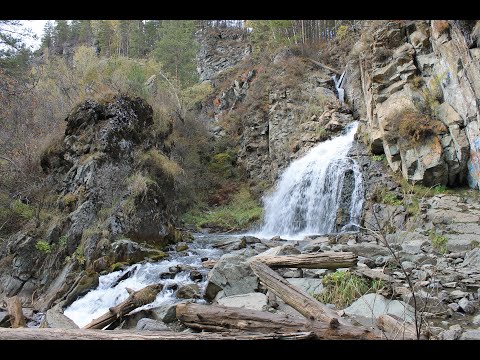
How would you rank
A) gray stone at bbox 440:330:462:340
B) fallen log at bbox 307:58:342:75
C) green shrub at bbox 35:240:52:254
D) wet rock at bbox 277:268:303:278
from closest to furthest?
gray stone at bbox 440:330:462:340, wet rock at bbox 277:268:303:278, green shrub at bbox 35:240:52:254, fallen log at bbox 307:58:342:75

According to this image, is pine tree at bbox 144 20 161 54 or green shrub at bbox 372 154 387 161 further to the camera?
pine tree at bbox 144 20 161 54

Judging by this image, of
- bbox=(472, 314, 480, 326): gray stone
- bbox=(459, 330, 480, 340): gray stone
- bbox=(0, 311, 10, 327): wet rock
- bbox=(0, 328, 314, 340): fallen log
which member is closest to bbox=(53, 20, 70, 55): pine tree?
bbox=(0, 311, 10, 327): wet rock

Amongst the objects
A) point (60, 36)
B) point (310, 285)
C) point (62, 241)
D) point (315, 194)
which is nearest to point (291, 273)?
point (310, 285)

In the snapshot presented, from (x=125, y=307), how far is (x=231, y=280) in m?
1.83

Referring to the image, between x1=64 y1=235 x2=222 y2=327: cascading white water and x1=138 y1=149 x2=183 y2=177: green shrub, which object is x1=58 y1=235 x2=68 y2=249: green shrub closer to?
x1=64 y1=235 x2=222 y2=327: cascading white water

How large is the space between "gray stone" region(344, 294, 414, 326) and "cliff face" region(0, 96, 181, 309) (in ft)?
18.5

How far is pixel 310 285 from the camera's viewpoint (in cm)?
605

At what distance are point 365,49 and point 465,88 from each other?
6.01 meters

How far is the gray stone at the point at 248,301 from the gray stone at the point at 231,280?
0.24 meters

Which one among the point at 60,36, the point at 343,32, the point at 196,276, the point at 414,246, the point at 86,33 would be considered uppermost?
the point at 60,36

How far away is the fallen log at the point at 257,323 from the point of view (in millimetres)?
3449

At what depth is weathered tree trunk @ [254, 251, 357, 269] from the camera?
20.2ft

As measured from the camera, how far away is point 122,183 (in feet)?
35.7

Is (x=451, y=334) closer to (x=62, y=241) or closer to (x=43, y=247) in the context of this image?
(x=62, y=241)
